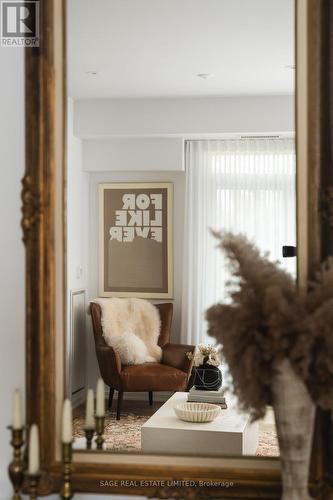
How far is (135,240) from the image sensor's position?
1685 mm

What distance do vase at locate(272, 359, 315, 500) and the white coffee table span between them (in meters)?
0.13

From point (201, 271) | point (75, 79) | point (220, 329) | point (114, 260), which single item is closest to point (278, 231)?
point (201, 271)

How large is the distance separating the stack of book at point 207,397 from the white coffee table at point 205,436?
0.09 ft

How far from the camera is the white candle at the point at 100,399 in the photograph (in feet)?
4.82

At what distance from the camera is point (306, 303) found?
4.16ft

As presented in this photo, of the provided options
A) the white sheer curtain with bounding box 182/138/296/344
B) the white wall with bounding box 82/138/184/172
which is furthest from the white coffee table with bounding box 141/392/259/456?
the white wall with bounding box 82/138/184/172

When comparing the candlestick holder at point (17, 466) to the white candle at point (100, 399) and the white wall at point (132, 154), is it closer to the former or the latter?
the white candle at point (100, 399)

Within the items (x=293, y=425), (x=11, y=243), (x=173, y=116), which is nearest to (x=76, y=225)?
(x=11, y=243)

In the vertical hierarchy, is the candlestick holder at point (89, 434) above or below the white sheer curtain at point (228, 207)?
below

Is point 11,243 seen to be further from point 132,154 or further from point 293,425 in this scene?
point 293,425

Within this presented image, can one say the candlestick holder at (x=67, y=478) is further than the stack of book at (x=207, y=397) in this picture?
No

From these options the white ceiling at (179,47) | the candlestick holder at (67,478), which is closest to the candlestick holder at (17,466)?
the candlestick holder at (67,478)

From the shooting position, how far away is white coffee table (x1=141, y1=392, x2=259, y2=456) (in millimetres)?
1408

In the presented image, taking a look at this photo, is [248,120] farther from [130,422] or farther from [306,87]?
[130,422]
